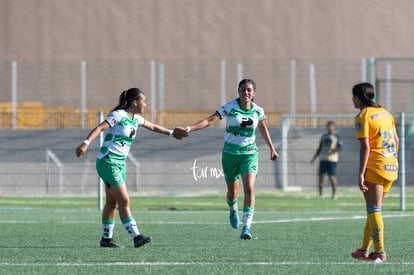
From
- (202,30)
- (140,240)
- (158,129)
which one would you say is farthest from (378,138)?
(202,30)

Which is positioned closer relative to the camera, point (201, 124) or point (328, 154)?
point (201, 124)

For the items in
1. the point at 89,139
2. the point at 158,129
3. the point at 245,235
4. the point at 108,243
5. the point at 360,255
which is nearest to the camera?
the point at 360,255

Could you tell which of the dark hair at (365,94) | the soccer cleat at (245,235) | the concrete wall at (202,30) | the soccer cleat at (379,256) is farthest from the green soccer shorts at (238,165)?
the concrete wall at (202,30)

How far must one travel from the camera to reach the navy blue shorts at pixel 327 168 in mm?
26694

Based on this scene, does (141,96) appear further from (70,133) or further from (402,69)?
(402,69)

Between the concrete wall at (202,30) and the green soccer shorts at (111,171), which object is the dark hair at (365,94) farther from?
the concrete wall at (202,30)

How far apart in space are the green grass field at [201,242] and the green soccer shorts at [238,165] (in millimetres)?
845

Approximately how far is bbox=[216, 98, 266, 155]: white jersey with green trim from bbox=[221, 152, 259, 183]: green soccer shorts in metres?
0.07

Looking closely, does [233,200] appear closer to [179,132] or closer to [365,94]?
[179,132]

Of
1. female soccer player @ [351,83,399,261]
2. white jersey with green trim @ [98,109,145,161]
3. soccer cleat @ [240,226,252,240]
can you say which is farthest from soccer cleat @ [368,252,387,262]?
white jersey with green trim @ [98,109,145,161]

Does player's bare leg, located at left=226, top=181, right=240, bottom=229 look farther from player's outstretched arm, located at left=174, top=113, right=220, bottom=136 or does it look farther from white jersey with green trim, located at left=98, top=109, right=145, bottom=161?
white jersey with green trim, located at left=98, top=109, right=145, bottom=161

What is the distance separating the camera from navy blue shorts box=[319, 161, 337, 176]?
2669 cm

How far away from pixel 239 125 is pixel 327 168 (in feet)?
41.0

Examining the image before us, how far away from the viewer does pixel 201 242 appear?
1359cm
